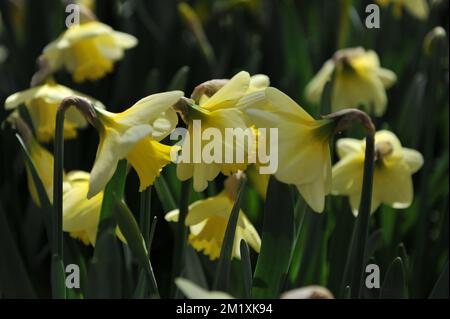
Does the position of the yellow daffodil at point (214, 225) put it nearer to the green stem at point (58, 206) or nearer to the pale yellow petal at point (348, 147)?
the green stem at point (58, 206)

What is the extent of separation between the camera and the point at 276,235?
1337mm

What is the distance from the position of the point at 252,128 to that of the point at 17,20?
2421 millimetres

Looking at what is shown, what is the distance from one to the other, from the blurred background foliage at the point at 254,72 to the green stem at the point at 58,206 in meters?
0.23

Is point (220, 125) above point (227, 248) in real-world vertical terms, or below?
above

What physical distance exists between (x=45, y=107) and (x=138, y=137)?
70cm

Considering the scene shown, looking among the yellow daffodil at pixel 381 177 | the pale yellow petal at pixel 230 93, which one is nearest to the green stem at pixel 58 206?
the pale yellow petal at pixel 230 93

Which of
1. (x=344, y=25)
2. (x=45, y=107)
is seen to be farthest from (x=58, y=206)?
(x=344, y=25)

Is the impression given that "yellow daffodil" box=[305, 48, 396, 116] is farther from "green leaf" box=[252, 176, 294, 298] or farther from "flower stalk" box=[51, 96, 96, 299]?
"flower stalk" box=[51, 96, 96, 299]

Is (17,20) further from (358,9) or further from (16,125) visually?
(16,125)

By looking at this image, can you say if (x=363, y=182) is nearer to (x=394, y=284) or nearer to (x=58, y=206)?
(x=394, y=284)

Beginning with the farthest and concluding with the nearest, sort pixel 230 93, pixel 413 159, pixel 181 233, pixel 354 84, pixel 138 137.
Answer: pixel 354 84
pixel 413 159
pixel 181 233
pixel 230 93
pixel 138 137

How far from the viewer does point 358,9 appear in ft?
10.1

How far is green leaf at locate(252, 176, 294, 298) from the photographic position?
1.33 metres

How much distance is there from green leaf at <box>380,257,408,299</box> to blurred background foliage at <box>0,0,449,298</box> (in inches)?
5.9
